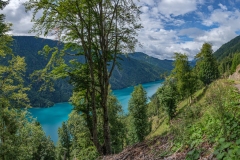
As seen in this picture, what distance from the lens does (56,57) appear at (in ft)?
34.6

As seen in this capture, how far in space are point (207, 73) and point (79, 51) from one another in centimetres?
4458

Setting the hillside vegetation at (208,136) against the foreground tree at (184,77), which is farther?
the foreground tree at (184,77)

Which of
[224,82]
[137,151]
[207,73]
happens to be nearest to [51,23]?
[137,151]

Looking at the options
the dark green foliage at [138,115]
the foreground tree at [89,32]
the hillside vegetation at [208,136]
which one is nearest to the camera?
the hillside vegetation at [208,136]

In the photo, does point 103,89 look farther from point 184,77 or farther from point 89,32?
point 184,77

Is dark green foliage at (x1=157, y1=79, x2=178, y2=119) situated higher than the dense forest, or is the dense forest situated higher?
the dense forest

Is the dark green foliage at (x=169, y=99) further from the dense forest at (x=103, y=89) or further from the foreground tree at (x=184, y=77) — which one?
the dense forest at (x=103, y=89)

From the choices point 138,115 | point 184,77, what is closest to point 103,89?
point 138,115

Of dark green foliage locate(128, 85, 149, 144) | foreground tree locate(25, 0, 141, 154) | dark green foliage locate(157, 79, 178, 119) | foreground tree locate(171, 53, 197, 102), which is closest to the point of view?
foreground tree locate(25, 0, 141, 154)

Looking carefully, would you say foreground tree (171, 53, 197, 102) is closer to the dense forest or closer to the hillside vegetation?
the dense forest

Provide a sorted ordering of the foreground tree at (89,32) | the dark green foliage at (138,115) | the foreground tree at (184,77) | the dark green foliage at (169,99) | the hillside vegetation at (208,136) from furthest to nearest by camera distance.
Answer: the foreground tree at (184,77)
the dark green foliage at (138,115)
the dark green foliage at (169,99)
the foreground tree at (89,32)
the hillside vegetation at (208,136)

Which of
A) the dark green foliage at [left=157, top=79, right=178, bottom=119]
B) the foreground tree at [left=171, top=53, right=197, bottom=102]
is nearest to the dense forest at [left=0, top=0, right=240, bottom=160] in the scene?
the dark green foliage at [left=157, top=79, right=178, bottom=119]

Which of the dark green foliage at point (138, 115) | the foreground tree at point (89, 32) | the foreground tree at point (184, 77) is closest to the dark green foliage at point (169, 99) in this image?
the dark green foliage at point (138, 115)

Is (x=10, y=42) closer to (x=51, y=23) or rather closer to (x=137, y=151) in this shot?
(x=51, y=23)
